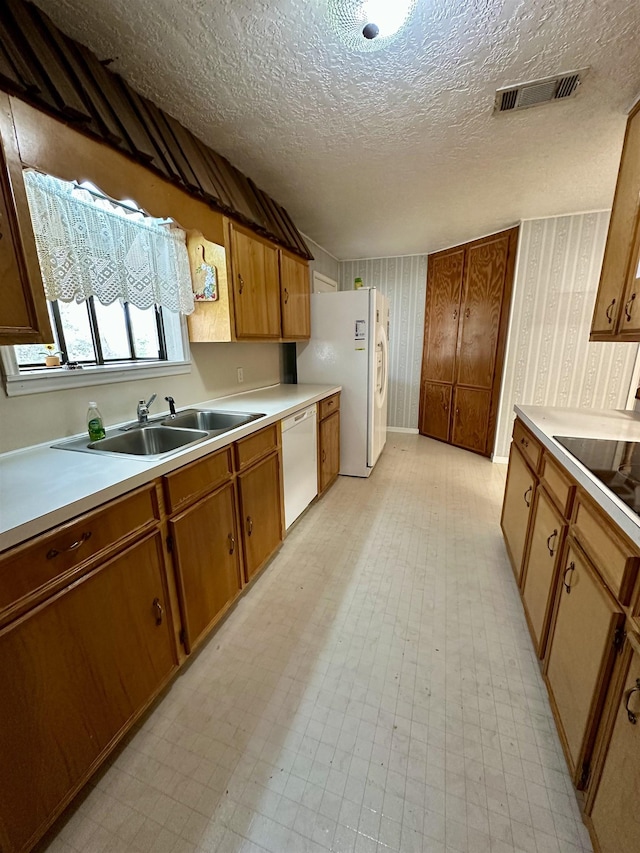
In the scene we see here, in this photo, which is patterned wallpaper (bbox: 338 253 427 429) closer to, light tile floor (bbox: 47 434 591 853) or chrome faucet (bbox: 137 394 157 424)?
light tile floor (bbox: 47 434 591 853)

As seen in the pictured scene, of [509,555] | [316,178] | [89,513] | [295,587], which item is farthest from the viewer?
[316,178]

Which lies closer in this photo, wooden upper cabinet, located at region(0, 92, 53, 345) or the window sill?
wooden upper cabinet, located at region(0, 92, 53, 345)

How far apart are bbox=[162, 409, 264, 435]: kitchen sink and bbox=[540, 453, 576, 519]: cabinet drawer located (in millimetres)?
1412

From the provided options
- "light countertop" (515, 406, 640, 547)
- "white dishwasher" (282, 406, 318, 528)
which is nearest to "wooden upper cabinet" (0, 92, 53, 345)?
"white dishwasher" (282, 406, 318, 528)

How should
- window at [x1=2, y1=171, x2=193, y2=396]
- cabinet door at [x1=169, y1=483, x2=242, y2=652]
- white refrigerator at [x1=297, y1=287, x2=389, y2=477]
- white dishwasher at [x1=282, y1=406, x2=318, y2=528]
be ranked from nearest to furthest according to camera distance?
window at [x1=2, y1=171, x2=193, y2=396] < cabinet door at [x1=169, y1=483, x2=242, y2=652] < white dishwasher at [x1=282, y1=406, x2=318, y2=528] < white refrigerator at [x1=297, y1=287, x2=389, y2=477]

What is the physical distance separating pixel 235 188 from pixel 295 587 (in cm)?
241

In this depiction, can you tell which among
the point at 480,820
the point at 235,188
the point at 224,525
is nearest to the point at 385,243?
the point at 235,188

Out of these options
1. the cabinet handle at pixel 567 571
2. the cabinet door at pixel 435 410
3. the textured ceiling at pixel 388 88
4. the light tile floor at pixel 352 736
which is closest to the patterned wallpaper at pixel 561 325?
the textured ceiling at pixel 388 88

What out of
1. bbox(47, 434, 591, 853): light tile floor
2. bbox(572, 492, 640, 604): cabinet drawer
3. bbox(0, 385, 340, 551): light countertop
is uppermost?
bbox(0, 385, 340, 551): light countertop

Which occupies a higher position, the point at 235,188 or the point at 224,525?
the point at 235,188

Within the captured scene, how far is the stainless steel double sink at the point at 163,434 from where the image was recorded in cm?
148

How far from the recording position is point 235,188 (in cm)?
211

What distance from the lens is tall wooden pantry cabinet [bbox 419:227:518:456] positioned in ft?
12.1

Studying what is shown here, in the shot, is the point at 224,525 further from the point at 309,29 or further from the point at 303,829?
the point at 309,29
